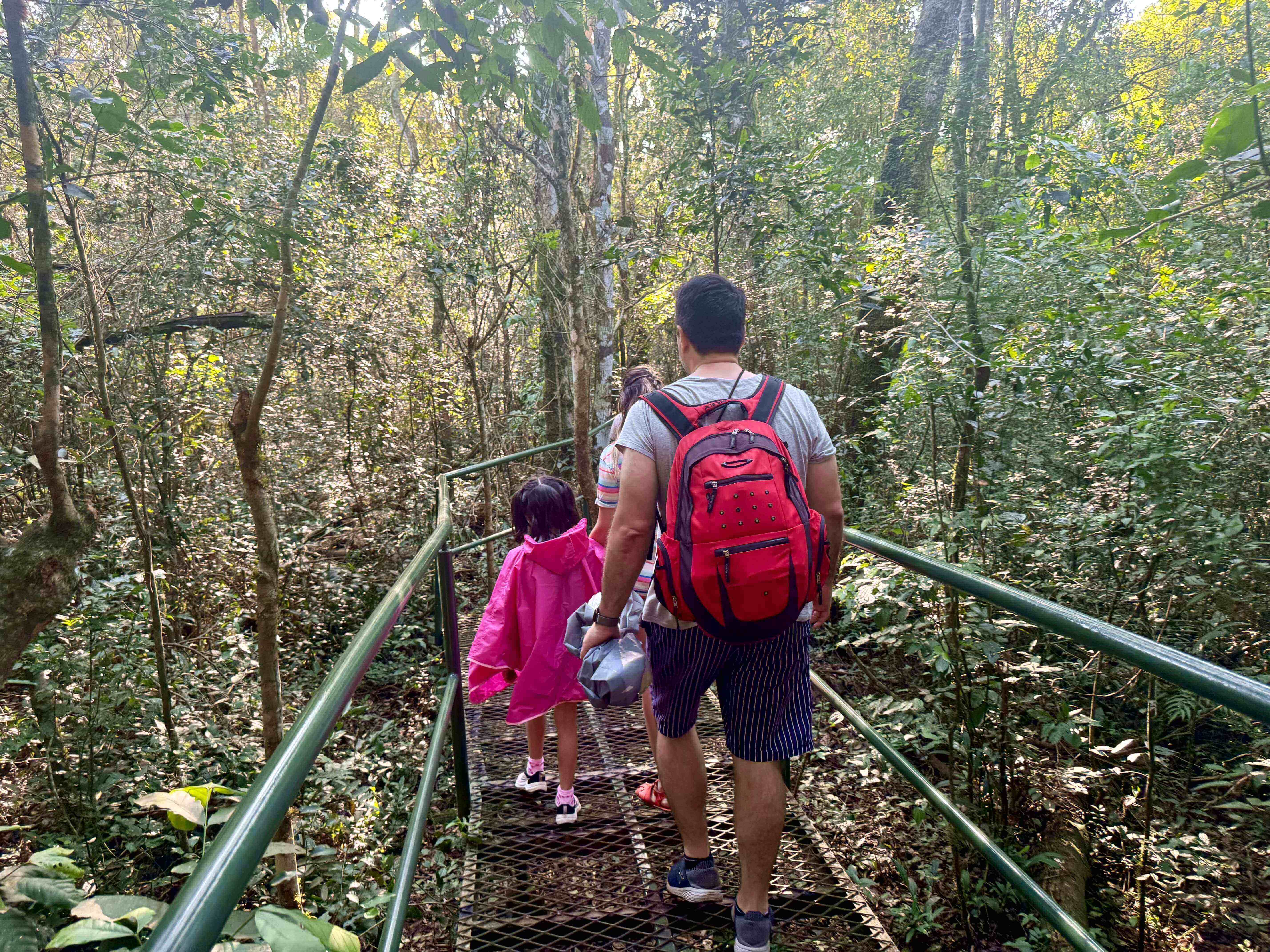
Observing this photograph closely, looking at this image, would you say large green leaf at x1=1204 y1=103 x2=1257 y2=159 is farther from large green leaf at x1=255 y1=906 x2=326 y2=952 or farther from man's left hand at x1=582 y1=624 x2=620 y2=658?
large green leaf at x1=255 y1=906 x2=326 y2=952

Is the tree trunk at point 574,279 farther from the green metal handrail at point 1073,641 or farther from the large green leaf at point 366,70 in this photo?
the green metal handrail at point 1073,641

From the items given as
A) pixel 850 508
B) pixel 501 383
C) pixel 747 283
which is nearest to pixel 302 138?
pixel 501 383

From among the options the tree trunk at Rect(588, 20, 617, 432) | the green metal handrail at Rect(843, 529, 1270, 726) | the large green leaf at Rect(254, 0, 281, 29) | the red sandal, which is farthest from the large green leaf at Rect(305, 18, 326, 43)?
the tree trunk at Rect(588, 20, 617, 432)

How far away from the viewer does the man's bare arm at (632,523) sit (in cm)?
188

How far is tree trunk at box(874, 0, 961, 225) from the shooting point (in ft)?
20.8

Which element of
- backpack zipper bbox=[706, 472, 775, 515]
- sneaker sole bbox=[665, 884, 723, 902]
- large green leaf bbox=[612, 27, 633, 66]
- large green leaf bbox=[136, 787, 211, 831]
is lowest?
sneaker sole bbox=[665, 884, 723, 902]

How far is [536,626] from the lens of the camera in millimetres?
2902

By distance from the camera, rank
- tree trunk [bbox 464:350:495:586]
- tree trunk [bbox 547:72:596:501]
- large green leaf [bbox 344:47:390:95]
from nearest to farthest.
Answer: large green leaf [bbox 344:47:390:95]
tree trunk [bbox 547:72:596:501]
tree trunk [bbox 464:350:495:586]

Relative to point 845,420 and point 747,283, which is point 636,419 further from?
point 747,283

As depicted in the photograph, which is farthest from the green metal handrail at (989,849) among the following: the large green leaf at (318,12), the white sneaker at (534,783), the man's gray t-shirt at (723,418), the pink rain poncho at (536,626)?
the large green leaf at (318,12)

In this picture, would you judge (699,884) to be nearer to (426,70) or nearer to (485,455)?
(426,70)

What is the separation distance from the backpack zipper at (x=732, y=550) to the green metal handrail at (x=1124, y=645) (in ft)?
1.25

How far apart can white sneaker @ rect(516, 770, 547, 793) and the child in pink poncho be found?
221 mm

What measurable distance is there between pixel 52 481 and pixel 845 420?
18.3ft
